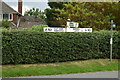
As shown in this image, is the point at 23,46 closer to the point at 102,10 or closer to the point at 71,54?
the point at 71,54

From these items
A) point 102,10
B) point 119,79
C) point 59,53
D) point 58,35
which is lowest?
point 119,79

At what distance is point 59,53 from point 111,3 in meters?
8.14

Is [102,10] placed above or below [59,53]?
above

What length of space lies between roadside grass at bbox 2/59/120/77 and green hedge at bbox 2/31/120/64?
1.28ft

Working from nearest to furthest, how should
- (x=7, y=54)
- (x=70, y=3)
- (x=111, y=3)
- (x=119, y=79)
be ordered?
(x=119, y=79)
(x=7, y=54)
(x=111, y=3)
(x=70, y=3)

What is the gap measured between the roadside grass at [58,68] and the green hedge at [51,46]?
39 centimetres

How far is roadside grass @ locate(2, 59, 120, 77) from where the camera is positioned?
10.5 meters

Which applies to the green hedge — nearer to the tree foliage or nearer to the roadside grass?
the roadside grass

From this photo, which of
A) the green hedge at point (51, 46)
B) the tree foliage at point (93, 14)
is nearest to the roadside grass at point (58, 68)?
the green hedge at point (51, 46)

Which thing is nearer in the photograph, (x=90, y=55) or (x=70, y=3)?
(x=90, y=55)

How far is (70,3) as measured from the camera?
2131cm

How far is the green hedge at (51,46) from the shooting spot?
39.6ft

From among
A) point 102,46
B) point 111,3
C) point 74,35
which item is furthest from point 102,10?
point 74,35

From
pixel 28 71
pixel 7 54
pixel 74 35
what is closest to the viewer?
pixel 28 71
